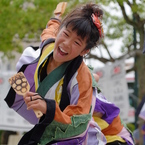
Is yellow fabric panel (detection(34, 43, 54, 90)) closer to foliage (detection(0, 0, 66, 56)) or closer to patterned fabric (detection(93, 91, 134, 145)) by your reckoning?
patterned fabric (detection(93, 91, 134, 145))

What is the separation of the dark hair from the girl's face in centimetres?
3

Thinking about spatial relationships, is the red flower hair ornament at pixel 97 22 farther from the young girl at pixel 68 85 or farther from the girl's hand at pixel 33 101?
the girl's hand at pixel 33 101

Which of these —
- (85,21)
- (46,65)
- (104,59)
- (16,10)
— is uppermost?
(85,21)

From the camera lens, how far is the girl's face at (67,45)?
2588mm

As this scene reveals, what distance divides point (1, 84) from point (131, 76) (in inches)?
292

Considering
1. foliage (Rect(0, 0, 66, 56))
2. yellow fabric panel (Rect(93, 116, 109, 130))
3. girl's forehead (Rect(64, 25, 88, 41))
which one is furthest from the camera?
foliage (Rect(0, 0, 66, 56))

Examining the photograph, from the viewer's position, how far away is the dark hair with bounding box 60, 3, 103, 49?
8.53 ft

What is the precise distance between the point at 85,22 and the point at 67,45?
0.20m

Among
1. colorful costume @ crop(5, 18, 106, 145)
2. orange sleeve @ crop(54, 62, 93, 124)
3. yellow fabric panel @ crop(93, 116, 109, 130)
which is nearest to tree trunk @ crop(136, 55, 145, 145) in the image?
yellow fabric panel @ crop(93, 116, 109, 130)

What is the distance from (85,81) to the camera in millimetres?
2633

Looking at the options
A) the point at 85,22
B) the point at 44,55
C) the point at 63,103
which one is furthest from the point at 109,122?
the point at 85,22

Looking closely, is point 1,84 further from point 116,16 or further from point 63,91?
point 63,91

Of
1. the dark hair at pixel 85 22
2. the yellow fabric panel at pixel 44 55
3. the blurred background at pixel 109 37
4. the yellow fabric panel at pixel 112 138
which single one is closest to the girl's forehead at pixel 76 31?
the dark hair at pixel 85 22

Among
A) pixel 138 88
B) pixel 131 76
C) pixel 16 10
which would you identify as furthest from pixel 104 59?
pixel 131 76
